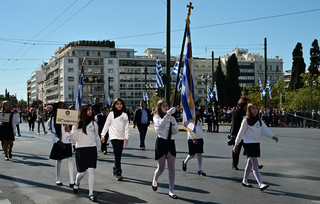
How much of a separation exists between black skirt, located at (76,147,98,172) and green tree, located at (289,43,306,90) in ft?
263

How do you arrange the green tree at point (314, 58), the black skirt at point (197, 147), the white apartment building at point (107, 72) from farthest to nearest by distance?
the white apartment building at point (107, 72)
the green tree at point (314, 58)
the black skirt at point (197, 147)

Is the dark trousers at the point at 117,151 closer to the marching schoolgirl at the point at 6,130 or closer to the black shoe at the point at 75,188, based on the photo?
the black shoe at the point at 75,188

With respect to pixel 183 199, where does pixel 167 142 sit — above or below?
above

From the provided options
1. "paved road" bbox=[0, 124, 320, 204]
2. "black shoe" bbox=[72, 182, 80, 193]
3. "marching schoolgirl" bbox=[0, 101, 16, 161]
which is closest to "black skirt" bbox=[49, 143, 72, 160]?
"paved road" bbox=[0, 124, 320, 204]

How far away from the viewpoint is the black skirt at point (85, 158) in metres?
7.16

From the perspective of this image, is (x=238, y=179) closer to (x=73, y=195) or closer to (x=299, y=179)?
(x=299, y=179)

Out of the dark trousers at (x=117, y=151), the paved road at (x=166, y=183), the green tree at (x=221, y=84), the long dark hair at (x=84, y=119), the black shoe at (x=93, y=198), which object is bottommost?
the paved road at (x=166, y=183)

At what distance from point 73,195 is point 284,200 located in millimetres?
3646

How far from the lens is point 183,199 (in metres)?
6.88

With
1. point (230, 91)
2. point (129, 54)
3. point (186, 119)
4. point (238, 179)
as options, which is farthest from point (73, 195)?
point (129, 54)

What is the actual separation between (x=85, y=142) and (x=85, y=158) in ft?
0.95

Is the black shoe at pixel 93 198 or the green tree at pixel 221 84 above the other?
the green tree at pixel 221 84

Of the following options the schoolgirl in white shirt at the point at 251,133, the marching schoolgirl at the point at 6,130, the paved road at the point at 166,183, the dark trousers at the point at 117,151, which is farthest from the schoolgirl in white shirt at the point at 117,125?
the marching schoolgirl at the point at 6,130

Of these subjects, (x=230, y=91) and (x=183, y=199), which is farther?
(x=230, y=91)
